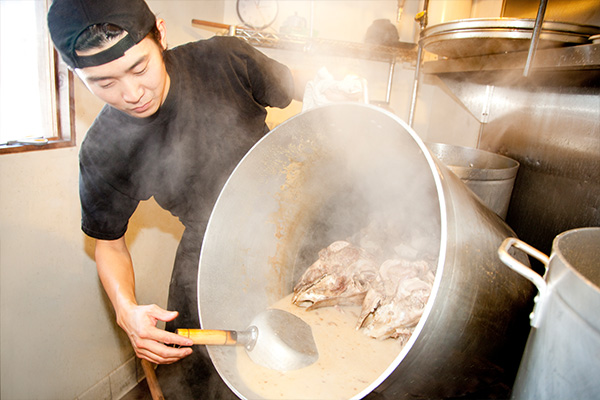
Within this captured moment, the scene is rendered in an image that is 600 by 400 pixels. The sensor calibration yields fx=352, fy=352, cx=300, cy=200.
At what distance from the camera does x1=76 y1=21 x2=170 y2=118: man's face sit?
1.00 m

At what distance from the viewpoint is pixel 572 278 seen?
55cm

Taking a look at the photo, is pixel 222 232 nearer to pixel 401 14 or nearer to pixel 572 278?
pixel 572 278

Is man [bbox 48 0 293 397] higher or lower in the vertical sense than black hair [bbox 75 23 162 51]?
lower

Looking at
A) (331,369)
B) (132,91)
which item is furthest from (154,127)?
(331,369)

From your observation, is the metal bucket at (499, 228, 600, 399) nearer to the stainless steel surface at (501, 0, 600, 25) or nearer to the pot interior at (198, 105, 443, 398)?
the pot interior at (198, 105, 443, 398)

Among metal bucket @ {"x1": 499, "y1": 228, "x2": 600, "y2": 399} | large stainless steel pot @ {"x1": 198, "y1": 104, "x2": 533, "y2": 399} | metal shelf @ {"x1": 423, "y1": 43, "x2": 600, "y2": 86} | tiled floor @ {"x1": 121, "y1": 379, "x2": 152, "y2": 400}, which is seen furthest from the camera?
tiled floor @ {"x1": 121, "y1": 379, "x2": 152, "y2": 400}

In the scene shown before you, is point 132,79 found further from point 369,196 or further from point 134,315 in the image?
point 369,196

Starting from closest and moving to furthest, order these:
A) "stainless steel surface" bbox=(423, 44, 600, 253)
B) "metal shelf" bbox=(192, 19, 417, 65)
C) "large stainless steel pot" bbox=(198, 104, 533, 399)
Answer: "large stainless steel pot" bbox=(198, 104, 533, 399)
"stainless steel surface" bbox=(423, 44, 600, 253)
"metal shelf" bbox=(192, 19, 417, 65)

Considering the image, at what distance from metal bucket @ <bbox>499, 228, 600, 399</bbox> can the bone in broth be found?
15.3 inches

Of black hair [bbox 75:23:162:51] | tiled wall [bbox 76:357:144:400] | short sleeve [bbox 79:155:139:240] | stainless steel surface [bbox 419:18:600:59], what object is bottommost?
tiled wall [bbox 76:357:144:400]

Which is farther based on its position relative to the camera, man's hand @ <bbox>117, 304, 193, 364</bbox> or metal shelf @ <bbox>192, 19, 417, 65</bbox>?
metal shelf @ <bbox>192, 19, 417, 65</bbox>

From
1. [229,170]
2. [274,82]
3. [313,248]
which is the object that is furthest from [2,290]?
[274,82]

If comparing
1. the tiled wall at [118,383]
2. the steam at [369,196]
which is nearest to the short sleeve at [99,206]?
the steam at [369,196]

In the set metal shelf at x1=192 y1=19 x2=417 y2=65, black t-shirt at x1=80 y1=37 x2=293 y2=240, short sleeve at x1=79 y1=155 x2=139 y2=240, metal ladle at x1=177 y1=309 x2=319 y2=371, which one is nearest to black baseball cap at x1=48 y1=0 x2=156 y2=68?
black t-shirt at x1=80 y1=37 x2=293 y2=240
